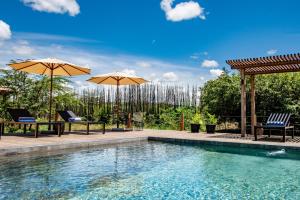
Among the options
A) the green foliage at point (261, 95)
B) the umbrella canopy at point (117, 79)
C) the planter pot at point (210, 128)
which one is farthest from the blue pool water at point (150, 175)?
the green foliage at point (261, 95)

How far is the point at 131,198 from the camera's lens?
3.99 meters

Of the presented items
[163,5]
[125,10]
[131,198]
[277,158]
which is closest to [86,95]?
[125,10]

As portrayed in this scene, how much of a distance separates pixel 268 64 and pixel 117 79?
561 cm

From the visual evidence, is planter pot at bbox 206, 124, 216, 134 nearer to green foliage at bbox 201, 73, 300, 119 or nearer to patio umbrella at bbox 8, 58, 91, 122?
green foliage at bbox 201, 73, 300, 119

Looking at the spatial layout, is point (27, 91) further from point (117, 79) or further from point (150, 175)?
point (150, 175)

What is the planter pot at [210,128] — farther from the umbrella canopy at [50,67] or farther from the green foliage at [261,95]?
the umbrella canopy at [50,67]

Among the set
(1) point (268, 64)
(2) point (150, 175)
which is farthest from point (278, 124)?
(2) point (150, 175)

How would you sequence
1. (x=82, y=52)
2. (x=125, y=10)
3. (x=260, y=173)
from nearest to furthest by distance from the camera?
(x=260, y=173)
(x=125, y=10)
(x=82, y=52)

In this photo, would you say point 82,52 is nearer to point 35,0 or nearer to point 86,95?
point 86,95

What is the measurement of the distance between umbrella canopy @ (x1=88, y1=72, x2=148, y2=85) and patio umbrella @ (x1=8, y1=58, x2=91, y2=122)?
1.28 meters

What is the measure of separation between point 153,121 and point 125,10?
5.30m

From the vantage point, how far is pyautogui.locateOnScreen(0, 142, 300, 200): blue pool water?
166 inches

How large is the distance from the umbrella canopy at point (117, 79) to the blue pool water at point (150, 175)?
423 cm

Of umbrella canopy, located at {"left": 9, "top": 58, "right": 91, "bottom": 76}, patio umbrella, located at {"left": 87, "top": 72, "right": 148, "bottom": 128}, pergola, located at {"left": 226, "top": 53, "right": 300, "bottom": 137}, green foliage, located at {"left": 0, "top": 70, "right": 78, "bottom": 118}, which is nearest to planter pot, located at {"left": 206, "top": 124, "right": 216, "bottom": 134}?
pergola, located at {"left": 226, "top": 53, "right": 300, "bottom": 137}
